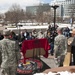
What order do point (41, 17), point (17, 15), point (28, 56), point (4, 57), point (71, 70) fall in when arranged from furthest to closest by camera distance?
point (41, 17) → point (17, 15) → point (28, 56) → point (4, 57) → point (71, 70)

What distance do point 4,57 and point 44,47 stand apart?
7.99 feet

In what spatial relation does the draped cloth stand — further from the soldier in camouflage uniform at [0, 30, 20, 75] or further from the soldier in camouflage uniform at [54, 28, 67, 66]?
the soldier in camouflage uniform at [0, 30, 20, 75]

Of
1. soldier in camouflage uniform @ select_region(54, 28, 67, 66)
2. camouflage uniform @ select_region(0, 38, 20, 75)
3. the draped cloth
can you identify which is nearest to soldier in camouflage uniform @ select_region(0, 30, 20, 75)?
camouflage uniform @ select_region(0, 38, 20, 75)

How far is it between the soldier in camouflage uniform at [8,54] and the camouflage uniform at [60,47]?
8.91 feet

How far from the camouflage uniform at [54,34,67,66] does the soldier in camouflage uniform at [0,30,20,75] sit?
271cm

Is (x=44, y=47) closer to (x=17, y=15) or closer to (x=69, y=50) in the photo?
(x=69, y=50)

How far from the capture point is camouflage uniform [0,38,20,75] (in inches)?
256

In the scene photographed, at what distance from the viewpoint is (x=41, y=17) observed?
87.9 m

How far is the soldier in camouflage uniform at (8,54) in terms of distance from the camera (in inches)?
256

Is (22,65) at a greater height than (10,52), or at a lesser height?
lesser

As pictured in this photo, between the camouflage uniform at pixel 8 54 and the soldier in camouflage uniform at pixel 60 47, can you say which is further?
the soldier in camouflage uniform at pixel 60 47

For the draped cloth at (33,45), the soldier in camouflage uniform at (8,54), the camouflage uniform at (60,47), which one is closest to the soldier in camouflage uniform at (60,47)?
the camouflage uniform at (60,47)

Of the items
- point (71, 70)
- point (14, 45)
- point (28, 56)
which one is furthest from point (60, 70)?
point (28, 56)

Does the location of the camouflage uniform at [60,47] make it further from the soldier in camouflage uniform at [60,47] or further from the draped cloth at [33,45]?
the draped cloth at [33,45]
